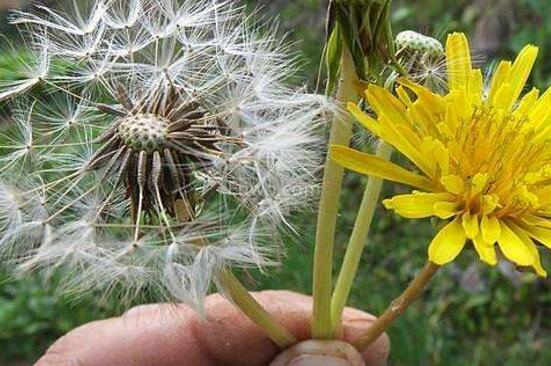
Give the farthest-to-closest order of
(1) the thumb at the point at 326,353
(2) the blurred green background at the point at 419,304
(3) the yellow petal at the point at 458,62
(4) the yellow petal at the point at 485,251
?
(2) the blurred green background at the point at 419,304, (1) the thumb at the point at 326,353, (3) the yellow petal at the point at 458,62, (4) the yellow petal at the point at 485,251

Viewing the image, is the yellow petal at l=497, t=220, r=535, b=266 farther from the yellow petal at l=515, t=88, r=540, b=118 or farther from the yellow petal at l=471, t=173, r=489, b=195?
the yellow petal at l=515, t=88, r=540, b=118

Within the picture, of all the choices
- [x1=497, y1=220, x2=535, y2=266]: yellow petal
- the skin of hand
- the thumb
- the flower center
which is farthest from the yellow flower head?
the skin of hand

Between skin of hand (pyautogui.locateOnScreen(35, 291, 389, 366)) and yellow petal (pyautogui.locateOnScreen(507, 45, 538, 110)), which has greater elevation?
yellow petal (pyautogui.locateOnScreen(507, 45, 538, 110))

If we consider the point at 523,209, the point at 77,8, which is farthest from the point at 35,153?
the point at 523,209

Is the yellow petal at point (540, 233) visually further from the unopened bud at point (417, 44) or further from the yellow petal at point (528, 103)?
the unopened bud at point (417, 44)

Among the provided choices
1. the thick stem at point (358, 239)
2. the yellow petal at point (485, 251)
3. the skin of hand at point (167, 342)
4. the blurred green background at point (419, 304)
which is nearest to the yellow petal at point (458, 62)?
the thick stem at point (358, 239)

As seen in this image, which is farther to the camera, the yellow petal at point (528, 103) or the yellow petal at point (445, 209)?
the yellow petal at point (528, 103)
